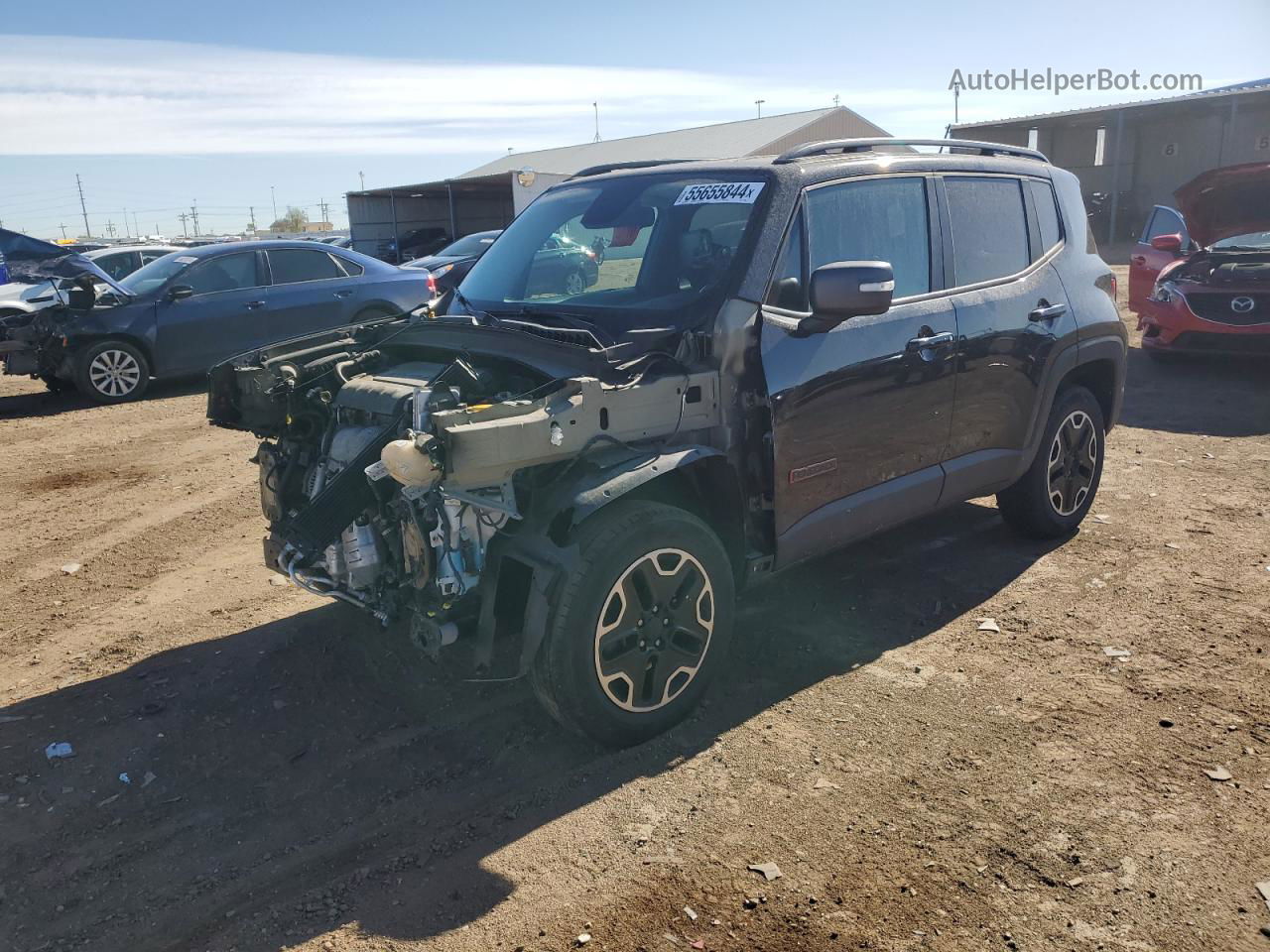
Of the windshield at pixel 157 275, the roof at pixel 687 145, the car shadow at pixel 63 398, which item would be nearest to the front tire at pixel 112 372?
the car shadow at pixel 63 398

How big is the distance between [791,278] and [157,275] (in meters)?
9.69

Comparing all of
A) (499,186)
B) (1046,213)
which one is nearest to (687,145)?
(499,186)

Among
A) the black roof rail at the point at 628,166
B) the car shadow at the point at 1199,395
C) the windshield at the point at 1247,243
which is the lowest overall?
the car shadow at the point at 1199,395

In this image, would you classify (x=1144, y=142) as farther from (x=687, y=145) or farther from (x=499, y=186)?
(x=499, y=186)

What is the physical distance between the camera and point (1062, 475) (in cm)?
569

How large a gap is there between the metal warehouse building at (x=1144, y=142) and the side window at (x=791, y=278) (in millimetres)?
27217

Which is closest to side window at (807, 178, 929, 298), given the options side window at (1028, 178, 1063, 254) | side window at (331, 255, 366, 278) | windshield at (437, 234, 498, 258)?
side window at (1028, 178, 1063, 254)

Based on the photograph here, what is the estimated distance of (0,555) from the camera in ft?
20.0

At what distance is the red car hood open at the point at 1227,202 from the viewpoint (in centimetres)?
1034

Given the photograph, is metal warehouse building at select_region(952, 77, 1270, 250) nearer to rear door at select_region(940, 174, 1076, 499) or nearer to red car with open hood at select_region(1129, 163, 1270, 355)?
red car with open hood at select_region(1129, 163, 1270, 355)

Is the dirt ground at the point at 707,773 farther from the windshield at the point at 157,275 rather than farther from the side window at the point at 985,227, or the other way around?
the windshield at the point at 157,275

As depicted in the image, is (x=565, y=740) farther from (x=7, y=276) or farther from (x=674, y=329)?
(x=7, y=276)

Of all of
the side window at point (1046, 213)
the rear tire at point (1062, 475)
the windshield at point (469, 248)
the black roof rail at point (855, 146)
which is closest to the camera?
the black roof rail at point (855, 146)

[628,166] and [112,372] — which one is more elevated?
[628,166]
